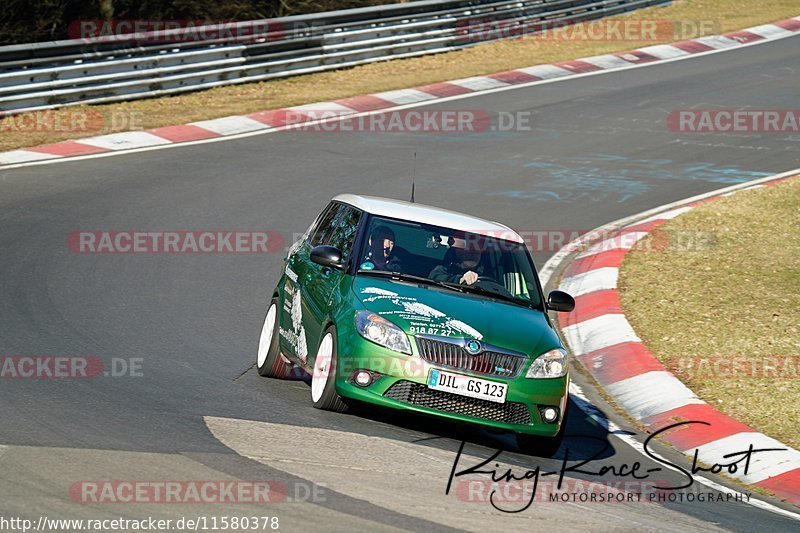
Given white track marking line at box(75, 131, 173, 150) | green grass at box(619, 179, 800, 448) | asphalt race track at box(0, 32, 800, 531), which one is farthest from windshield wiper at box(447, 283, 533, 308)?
white track marking line at box(75, 131, 173, 150)

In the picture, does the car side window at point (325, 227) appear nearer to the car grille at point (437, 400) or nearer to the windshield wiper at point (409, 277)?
the windshield wiper at point (409, 277)

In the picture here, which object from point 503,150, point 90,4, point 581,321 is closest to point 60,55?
point 90,4

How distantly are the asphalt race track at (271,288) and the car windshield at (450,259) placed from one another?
3.54 ft

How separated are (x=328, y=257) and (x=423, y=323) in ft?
3.43

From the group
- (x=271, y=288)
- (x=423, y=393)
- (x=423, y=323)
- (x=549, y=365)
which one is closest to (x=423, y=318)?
(x=423, y=323)

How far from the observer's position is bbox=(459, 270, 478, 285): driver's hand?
897 centimetres

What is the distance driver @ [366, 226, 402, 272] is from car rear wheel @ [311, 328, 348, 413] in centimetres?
78

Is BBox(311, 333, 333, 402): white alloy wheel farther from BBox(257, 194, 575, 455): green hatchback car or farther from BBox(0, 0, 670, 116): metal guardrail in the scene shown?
BBox(0, 0, 670, 116): metal guardrail

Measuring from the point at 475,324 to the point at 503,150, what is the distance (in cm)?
1077

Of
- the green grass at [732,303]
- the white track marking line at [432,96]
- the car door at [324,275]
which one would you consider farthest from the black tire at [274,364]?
the white track marking line at [432,96]

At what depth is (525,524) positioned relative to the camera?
6461mm

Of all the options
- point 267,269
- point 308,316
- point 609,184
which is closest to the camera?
point 308,316

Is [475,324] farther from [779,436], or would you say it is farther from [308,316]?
[779,436]

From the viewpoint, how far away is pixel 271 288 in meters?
12.2
